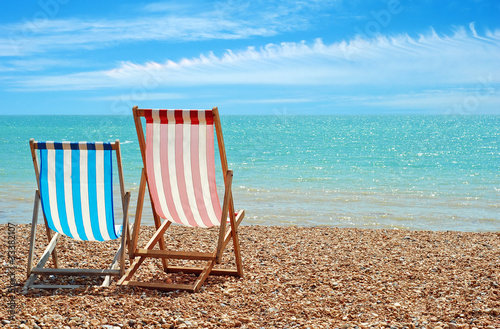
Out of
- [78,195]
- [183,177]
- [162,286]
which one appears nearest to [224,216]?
[183,177]

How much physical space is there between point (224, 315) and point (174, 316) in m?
0.32

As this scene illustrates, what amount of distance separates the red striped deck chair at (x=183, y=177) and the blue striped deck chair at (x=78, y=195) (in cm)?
20

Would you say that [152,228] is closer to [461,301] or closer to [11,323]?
[11,323]

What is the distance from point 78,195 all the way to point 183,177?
84 cm

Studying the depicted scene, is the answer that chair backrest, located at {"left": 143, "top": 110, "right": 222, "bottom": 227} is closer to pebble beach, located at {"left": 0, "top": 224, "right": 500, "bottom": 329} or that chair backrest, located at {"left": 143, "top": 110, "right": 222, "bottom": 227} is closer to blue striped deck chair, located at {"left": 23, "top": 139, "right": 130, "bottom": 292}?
blue striped deck chair, located at {"left": 23, "top": 139, "right": 130, "bottom": 292}

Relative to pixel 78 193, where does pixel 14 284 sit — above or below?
below

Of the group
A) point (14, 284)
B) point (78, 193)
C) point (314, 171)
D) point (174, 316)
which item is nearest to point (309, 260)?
point (174, 316)

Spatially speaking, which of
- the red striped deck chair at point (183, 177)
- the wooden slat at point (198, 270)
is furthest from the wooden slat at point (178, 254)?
the wooden slat at point (198, 270)

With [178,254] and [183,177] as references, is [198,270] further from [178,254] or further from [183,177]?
[183,177]

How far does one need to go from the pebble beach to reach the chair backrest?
23.7 inches

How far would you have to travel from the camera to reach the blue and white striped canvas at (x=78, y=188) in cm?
359

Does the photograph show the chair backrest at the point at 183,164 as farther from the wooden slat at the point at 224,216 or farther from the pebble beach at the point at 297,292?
the pebble beach at the point at 297,292

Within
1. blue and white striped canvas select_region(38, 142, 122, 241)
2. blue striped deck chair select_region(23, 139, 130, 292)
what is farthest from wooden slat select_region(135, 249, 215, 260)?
blue and white striped canvas select_region(38, 142, 122, 241)

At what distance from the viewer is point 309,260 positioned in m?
4.52
